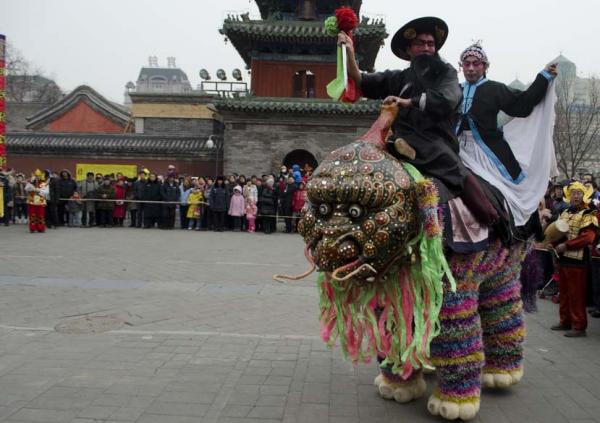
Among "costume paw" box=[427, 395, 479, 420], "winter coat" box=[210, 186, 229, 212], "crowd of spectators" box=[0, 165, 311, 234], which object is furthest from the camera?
"crowd of spectators" box=[0, 165, 311, 234]

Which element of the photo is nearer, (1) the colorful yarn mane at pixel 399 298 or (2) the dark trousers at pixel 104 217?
(1) the colorful yarn mane at pixel 399 298

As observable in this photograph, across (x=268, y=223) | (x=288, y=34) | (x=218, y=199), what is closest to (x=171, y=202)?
(x=218, y=199)

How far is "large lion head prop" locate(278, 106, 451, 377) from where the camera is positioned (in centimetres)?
309

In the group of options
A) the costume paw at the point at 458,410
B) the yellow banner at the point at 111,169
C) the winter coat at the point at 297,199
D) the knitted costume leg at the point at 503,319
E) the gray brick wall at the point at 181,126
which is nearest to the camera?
the costume paw at the point at 458,410

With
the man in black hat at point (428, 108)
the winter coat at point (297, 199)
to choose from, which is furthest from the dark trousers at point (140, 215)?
the man in black hat at point (428, 108)

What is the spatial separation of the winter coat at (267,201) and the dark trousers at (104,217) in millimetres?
4905

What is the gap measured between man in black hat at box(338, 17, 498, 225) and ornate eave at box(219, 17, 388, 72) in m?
17.4

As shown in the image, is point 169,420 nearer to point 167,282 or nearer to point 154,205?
point 167,282

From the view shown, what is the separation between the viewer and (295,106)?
68.5 feet

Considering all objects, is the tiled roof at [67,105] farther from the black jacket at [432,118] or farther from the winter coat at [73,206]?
the black jacket at [432,118]

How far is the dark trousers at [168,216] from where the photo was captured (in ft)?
52.8

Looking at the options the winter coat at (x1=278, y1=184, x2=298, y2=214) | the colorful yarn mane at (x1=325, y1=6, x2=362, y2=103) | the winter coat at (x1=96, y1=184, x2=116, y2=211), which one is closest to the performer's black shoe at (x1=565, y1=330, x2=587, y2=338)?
the colorful yarn mane at (x1=325, y1=6, x2=362, y2=103)

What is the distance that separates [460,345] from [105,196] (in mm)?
14972

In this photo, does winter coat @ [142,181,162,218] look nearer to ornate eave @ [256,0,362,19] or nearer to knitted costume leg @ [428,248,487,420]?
ornate eave @ [256,0,362,19]
